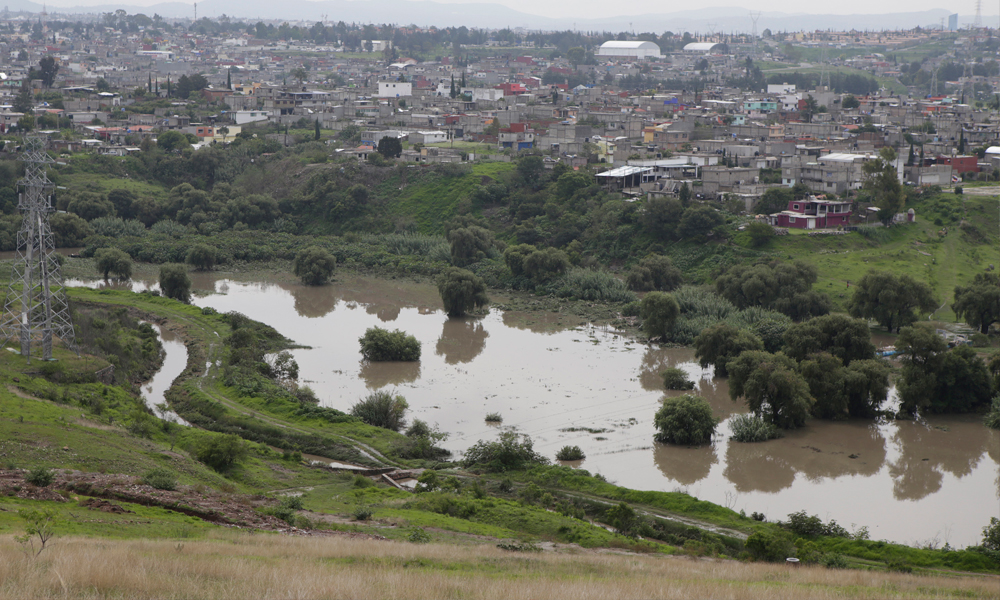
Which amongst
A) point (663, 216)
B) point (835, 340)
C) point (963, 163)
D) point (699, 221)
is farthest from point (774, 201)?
point (835, 340)

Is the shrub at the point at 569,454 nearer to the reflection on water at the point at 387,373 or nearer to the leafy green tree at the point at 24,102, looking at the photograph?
the reflection on water at the point at 387,373

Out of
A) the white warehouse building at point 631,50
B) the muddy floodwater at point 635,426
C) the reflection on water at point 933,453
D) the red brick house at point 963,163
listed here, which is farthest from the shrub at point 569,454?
the white warehouse building at point 631,50

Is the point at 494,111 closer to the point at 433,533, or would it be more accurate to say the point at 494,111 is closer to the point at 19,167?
the point at 19,167

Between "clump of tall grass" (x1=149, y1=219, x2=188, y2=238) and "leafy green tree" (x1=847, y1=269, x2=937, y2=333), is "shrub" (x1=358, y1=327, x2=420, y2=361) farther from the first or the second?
"clump of tall grass" (x1=149, y1=219, x2=188, y2=238)

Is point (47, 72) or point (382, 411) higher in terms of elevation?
point (47, 72)

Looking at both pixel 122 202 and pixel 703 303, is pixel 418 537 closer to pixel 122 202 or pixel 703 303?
pixel 703 303

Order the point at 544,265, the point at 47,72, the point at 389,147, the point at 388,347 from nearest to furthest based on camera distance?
the point at 388,347, the point at 544,265, the point at 389,147, the point at 47,72
